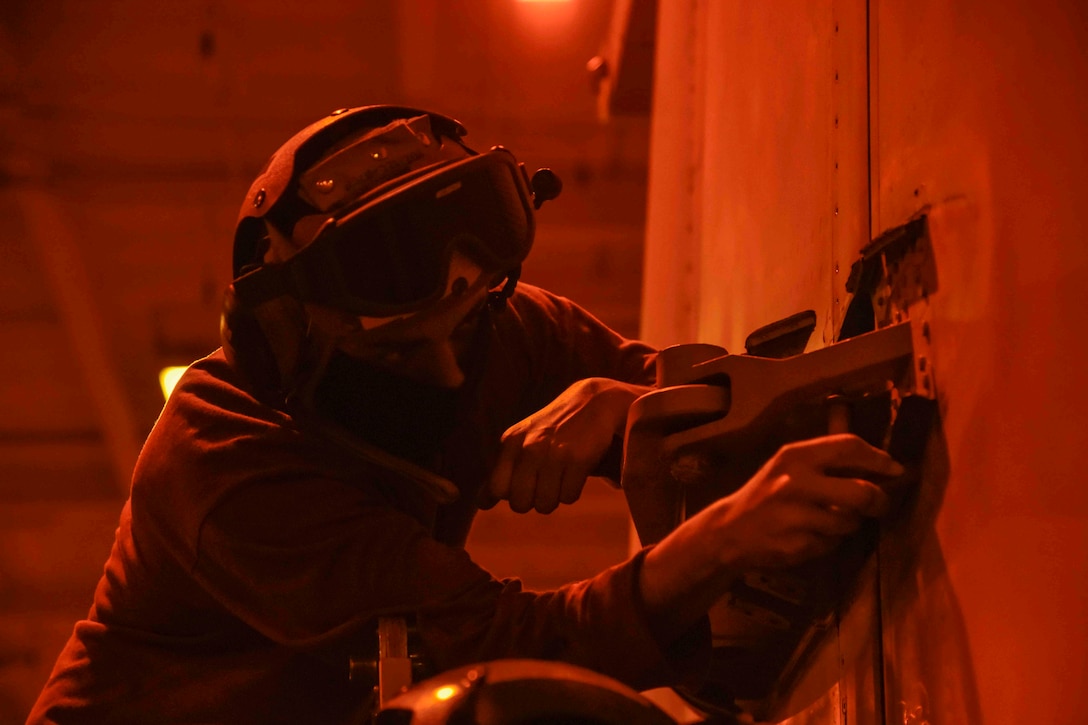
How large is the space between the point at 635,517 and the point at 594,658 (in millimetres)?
287

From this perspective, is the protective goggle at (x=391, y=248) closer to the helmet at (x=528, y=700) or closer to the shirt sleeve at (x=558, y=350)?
the shirt sleeve at (x=558, y=350)

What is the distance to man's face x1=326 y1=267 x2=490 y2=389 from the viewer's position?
4.36 feet

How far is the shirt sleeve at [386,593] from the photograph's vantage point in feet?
3.57

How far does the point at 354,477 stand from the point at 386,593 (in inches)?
8.0

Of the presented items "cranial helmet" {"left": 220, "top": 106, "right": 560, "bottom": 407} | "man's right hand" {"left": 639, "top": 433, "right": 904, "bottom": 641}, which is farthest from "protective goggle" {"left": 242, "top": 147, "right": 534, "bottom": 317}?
"man's right hand" {"left": 639, "top": 433, "right": 904, "bottom": 641}

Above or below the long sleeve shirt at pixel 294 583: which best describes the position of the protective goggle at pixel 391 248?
above

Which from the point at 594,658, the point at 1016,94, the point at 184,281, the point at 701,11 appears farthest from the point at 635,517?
the point at 184,281

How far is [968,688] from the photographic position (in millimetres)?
852

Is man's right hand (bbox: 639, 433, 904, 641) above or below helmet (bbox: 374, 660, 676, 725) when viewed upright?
above

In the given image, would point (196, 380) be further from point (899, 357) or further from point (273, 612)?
point (899, 357)

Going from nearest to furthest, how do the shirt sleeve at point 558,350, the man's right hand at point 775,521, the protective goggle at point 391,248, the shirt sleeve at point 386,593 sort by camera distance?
the man's right hand at point 775,521 → the shirt sleeve at point 386,593 → the protective goggle at point 391,248 → the shirt sleeve at point 558,350

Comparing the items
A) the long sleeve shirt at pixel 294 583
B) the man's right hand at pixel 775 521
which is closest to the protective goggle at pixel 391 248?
the long sleeve shirt at pixel 294 583

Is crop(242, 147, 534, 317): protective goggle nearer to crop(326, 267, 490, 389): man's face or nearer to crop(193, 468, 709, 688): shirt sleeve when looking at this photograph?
crop(326, 267, 490, 389): man's face

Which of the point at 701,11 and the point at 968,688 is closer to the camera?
the point at 968,688
